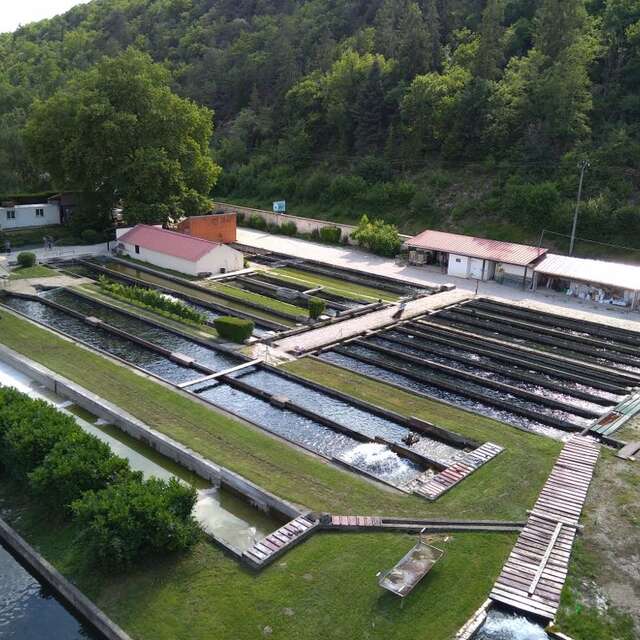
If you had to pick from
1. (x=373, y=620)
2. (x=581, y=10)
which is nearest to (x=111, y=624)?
(x=373, y=620)

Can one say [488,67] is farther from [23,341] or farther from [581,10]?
[23,341]

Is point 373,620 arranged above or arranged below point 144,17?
below

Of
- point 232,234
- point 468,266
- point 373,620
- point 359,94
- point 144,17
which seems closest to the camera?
point 373,620

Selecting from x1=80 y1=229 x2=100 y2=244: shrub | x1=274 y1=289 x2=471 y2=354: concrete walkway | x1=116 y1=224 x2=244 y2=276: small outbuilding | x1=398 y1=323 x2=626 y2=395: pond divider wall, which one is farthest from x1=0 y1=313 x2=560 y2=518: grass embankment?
x1=80 y1=229 x2=100 y2=244: shrub

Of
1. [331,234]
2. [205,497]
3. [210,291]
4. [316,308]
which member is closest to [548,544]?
[205,497]

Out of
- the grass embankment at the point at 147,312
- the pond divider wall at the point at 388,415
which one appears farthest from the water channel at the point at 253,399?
the grass embankment at the point at 147,312

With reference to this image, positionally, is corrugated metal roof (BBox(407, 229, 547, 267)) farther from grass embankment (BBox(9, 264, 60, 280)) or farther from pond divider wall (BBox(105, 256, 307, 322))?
grass embankment (BBox(9, 264, 60, 280))
